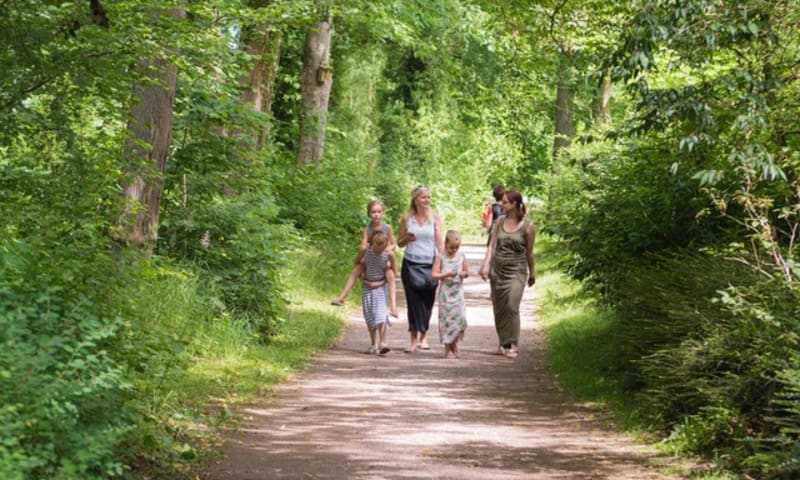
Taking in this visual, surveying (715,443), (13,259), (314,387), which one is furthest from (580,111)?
(13,259)

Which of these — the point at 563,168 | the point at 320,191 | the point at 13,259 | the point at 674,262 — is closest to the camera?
the point at 13,259

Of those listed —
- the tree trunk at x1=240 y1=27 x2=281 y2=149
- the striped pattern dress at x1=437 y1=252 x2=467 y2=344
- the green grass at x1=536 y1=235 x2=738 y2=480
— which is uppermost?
the tree trunk at x1=240 y1=27 x2=281 y2=149

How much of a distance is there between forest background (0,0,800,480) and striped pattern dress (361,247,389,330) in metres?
1.09

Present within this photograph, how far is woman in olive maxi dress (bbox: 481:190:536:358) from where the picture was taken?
1562 cm

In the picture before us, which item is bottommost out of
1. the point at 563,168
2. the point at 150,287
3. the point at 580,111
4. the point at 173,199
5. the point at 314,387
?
the point at 314,387

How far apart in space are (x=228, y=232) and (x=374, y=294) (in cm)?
198

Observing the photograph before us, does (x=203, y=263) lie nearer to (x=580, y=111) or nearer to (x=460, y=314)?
(x=460, y=314)

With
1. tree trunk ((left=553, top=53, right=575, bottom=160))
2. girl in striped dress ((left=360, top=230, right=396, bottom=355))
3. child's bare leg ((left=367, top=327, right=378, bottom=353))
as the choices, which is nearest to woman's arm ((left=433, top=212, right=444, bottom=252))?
girl in striped dress ((left=360, top=230, right=396, bottom=355))

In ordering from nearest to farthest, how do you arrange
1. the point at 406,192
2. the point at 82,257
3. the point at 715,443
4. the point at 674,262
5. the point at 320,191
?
the point at 82,257 < the point at 715,443 < the point at 674,262 < the point at 320,191 < the point at 406,192

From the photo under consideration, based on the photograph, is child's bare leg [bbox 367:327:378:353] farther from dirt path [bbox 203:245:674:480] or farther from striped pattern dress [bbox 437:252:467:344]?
striped pattern dress [bbox 437:252:467:344]

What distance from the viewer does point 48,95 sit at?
9531 millimetres

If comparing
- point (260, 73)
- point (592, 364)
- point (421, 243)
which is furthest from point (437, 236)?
point (260, 73)

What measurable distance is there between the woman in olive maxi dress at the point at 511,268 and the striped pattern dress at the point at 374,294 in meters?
1.39

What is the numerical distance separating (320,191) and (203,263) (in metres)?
10.7
